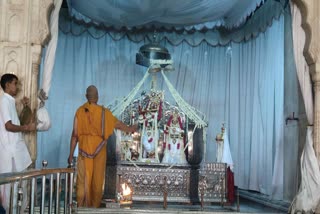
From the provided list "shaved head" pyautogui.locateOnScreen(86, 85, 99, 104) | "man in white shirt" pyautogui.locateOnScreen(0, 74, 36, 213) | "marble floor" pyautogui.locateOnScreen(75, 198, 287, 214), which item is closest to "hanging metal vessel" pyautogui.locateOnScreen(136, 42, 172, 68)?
"shaved head" pyautogui.locateOnScreen(86, 85, 99, 104)

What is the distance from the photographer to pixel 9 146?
4.65 metres

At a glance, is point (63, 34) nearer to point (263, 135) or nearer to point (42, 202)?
point (263, 135)

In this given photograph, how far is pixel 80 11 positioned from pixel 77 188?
12.3 feet

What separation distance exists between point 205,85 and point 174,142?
3.05m

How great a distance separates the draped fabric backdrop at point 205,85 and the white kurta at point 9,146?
12.9 ft

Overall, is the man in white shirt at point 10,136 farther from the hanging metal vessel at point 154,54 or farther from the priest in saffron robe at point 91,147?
the hanging metal vessel at point 154,54

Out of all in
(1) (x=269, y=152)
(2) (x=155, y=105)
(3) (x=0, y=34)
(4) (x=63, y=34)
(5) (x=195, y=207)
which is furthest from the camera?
(4) (x=63, y=34)

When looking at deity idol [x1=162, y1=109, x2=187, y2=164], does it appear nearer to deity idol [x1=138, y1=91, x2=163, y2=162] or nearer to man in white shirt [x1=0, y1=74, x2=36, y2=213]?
deity idol [x1=138, y1=91, x2=163, y2=162]

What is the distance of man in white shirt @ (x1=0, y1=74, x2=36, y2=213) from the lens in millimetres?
4551

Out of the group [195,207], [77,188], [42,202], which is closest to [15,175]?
[42,202]

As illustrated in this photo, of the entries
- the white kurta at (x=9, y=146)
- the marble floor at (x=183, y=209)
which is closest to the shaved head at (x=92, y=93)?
the white kurta at (x=9, y=146)

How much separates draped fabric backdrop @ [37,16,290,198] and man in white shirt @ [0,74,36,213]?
392cm

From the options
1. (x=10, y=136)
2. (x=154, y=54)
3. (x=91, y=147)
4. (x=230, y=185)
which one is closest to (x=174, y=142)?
(x=230, y=185)

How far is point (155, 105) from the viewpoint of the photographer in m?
7.13
